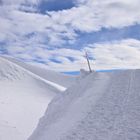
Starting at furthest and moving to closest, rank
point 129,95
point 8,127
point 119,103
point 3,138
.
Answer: point 8,127
point 3,138
point 129,95
point 119,103

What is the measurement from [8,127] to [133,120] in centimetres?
951

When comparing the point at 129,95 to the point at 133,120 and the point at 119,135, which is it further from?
the point at 119,135

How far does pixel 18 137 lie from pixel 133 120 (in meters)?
7.53

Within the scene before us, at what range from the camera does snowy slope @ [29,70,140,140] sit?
27.9 ft

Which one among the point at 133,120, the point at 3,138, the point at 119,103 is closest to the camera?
the point at 133,120

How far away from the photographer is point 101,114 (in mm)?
10195

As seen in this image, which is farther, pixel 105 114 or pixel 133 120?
→ pixel 105 114

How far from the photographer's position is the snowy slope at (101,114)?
8.52 m

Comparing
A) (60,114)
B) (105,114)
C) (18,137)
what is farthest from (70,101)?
(105,114)

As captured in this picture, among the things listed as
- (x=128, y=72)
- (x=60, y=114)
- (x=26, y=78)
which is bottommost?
(x=60, y=114)

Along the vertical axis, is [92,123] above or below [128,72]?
below

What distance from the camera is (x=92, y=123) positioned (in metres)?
9.48

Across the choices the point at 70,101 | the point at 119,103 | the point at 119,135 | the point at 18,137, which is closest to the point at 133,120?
the point at 119,135

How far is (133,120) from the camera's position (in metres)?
8.95
